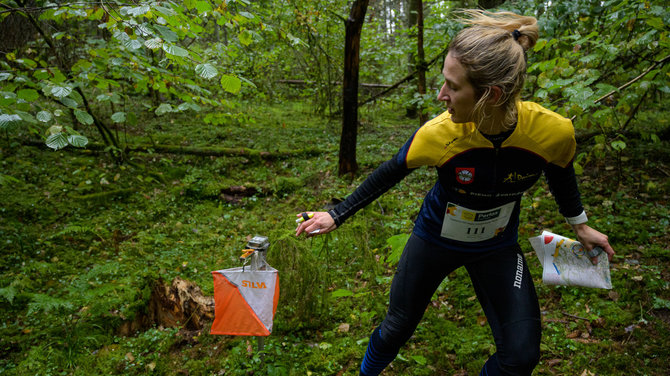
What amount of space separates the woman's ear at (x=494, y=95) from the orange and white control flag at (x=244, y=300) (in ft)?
5.14

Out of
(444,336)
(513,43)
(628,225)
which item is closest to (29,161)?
(444,336)

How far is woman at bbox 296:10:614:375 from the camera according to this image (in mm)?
1611

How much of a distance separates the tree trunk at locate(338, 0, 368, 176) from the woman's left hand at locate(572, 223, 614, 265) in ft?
16.1

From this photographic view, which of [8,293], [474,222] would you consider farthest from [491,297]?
[8,293]

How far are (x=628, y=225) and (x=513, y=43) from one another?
3.84 m

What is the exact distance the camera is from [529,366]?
1.71 meters

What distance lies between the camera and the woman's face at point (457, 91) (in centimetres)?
159

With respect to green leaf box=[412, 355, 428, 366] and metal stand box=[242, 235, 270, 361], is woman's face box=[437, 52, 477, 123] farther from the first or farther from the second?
green leaf box=[412, 355, 428, 366]

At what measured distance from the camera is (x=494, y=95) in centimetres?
159

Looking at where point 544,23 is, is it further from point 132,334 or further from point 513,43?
point 132,334

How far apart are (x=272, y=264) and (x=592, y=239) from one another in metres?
2.35

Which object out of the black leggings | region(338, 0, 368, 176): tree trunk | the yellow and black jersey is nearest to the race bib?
the yellow and black jersey

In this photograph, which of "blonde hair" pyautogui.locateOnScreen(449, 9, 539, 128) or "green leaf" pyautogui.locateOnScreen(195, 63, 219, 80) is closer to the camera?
"blonde hair" pyautogui.locateOnScreen(449, 9, 539, 128)

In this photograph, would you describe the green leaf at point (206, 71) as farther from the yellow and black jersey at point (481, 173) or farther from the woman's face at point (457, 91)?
the woman's face at point (457, 91)
